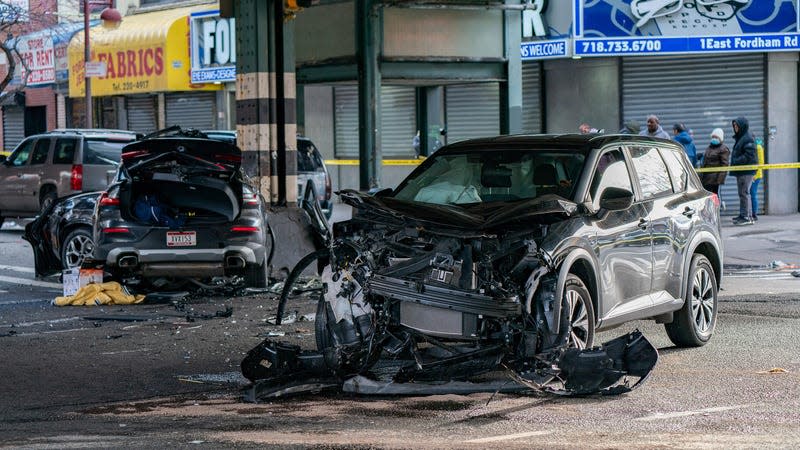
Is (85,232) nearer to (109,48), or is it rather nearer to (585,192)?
(585,192)

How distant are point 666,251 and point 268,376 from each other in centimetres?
320

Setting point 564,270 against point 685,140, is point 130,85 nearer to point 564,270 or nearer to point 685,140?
point 685,140

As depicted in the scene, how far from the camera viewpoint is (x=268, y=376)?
881cm

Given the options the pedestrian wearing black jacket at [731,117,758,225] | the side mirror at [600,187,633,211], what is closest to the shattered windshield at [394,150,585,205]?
the side mirror at [600,187,633,211]

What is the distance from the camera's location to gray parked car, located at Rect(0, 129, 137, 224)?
22.6m

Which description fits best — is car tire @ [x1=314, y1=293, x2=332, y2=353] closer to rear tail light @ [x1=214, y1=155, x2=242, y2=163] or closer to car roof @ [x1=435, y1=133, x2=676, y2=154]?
car roof @ [x1=435, y1=133, x2=676, y2=154]

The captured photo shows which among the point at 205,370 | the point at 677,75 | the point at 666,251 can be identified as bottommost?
the point at 205,370

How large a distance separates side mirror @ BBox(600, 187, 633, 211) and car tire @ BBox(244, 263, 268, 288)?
19.6ft

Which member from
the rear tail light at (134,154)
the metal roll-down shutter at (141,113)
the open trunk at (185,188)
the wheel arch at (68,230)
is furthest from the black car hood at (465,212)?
the metal roll-down shutter at (141,113)

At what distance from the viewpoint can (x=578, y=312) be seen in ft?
29.3

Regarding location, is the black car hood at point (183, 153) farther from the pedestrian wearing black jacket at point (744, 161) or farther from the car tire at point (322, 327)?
the pedestrian wearing black jacket at point (744, 161)

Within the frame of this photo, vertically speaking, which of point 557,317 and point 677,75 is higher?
point 677,75

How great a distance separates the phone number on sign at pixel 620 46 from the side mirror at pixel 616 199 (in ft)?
53.5

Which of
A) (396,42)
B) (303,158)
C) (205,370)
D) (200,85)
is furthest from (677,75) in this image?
(205,370)
